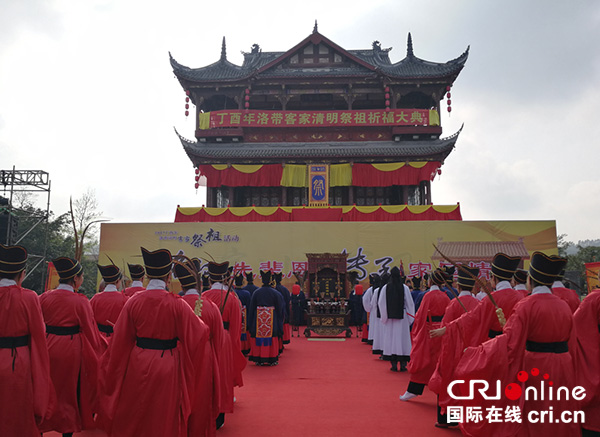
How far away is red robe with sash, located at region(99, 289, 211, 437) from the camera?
2.71 metres

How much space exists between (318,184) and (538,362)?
14.9 meters

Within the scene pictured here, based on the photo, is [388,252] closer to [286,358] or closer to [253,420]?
[286,358]

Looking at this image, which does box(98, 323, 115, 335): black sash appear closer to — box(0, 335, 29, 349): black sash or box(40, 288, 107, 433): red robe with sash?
box(40, 288, 107, 433): red robe with sash

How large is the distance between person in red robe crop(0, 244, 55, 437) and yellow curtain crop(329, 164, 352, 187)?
15590mm

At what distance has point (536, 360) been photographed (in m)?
2.85

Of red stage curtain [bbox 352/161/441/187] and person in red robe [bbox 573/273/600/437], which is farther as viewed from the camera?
red stage curtain [bbox 352/161/441/187]

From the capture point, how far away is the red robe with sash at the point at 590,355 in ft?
10.3

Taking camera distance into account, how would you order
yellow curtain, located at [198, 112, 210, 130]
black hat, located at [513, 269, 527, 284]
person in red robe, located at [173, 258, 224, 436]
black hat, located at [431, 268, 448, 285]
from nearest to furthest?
person in red robe, located at [173, 258, 224, 436] → black hat, located at [513, 269, 527, 284] → black hat, located at [431, 268, 448, 285] → yellow curtain, located at [198, 112, 210, 130]

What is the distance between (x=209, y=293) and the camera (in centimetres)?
495

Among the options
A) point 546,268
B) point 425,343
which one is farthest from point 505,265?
point 425,343

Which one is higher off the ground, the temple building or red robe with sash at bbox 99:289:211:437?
the temple building

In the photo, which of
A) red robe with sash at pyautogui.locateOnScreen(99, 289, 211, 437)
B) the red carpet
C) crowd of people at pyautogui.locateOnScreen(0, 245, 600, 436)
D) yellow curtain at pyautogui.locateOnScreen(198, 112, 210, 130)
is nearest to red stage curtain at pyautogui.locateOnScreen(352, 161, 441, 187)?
yellow curtain at pyautogui.locateOnScreen(198, 112, 210, 130)

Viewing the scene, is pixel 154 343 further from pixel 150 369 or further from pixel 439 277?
pixel 439 277

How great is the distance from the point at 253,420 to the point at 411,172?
15.2 m
